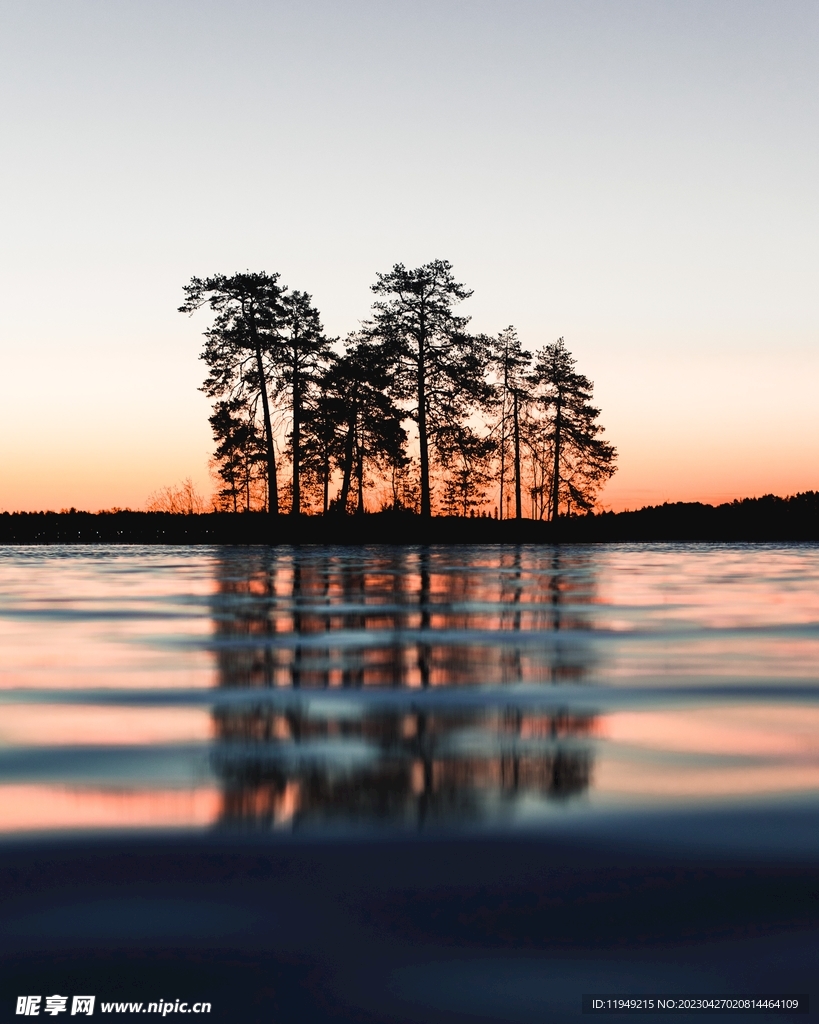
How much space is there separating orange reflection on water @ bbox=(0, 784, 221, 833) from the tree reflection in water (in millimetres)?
94

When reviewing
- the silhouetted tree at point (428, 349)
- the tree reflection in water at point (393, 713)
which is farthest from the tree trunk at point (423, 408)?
the tree reflection in water at point (393, 713)

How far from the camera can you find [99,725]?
16.8 ft

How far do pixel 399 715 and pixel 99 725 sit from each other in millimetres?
1274

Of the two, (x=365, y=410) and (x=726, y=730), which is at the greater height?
(x=365, y=410)

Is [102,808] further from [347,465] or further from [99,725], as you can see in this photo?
[347,465]

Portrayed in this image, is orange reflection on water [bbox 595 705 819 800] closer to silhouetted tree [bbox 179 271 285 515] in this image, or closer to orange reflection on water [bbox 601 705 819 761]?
orange reflection on water [bbox 601 705 819 761]

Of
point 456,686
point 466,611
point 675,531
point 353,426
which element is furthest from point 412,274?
point 456,686

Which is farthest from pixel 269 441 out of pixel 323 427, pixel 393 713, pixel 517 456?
pixel 393 713

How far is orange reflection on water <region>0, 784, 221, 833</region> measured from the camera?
3465 mm

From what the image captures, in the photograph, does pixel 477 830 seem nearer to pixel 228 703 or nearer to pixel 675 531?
pixel 228 703


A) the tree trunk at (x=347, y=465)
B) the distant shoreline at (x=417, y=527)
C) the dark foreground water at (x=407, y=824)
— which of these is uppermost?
the tree trunk at (x=347, y=465)

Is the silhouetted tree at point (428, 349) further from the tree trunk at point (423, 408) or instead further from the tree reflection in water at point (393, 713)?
the tree reflection in water at point (393, 713)

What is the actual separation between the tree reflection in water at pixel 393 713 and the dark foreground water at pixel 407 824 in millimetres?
21

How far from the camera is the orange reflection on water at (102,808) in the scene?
11.4 feet
